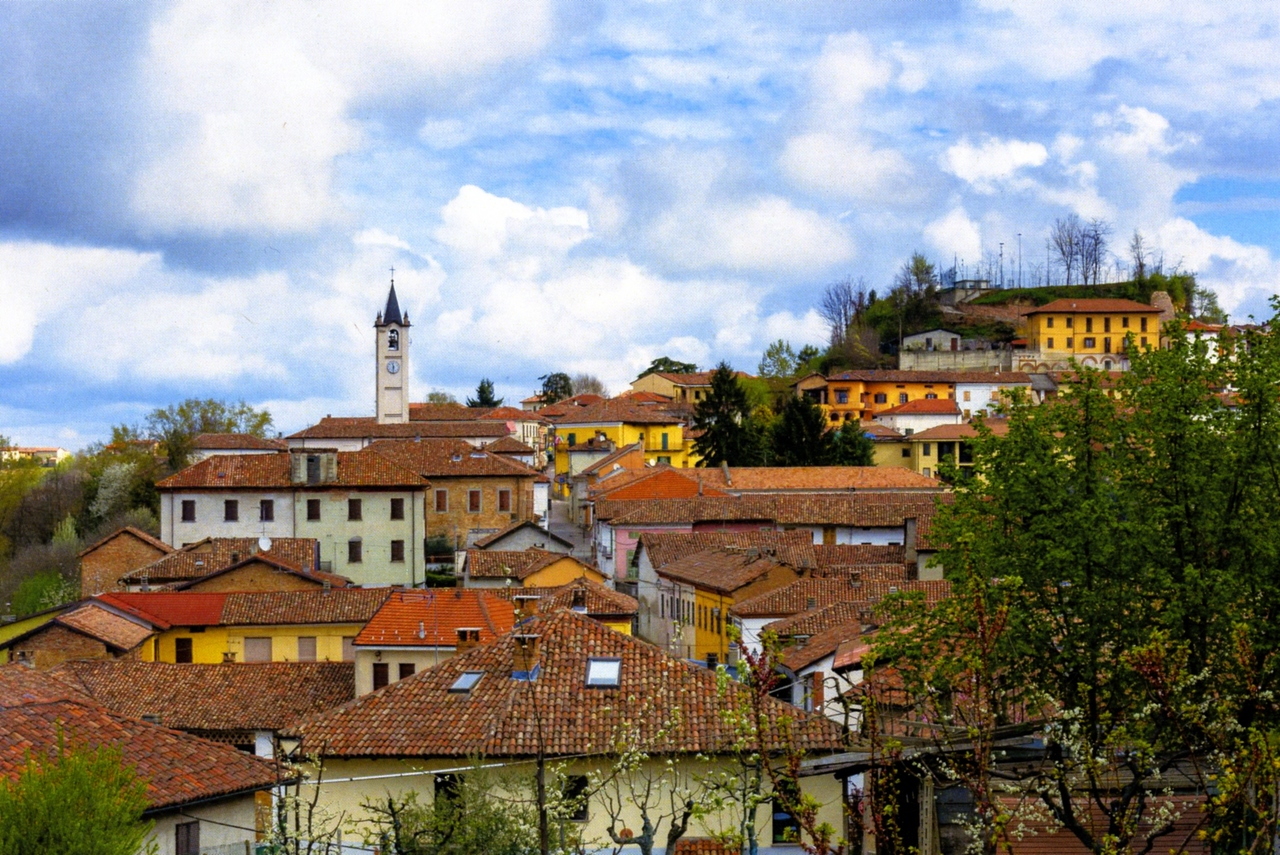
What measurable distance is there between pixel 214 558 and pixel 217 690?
56.9 feet

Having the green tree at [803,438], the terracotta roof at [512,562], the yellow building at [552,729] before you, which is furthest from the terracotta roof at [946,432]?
the yellow building at [552,729]

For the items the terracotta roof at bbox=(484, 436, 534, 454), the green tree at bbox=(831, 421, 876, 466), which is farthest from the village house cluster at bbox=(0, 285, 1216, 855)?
the green tree at bbox=(831, 421, 876, 466)

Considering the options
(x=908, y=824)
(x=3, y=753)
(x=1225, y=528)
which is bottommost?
(x=908, y=824)

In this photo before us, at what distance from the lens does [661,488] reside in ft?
220

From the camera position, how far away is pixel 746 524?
5634cm

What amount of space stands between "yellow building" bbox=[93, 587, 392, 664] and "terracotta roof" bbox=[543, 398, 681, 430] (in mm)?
59910

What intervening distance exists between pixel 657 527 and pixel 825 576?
55.3 feet

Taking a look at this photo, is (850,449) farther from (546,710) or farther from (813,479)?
(546,710)

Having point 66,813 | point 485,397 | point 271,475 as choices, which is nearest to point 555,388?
point 485,397

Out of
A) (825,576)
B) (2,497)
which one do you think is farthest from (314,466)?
(2,497)

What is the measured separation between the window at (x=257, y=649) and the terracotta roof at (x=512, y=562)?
8.49 metres

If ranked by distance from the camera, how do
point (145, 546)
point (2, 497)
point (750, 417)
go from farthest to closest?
point (750, 417) < point (2, 497) < point (145, 546)

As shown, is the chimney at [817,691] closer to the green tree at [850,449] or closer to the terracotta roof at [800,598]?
the terracotta roof at [800,598]

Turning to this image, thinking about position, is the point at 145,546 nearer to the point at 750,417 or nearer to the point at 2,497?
the point at 2,497
